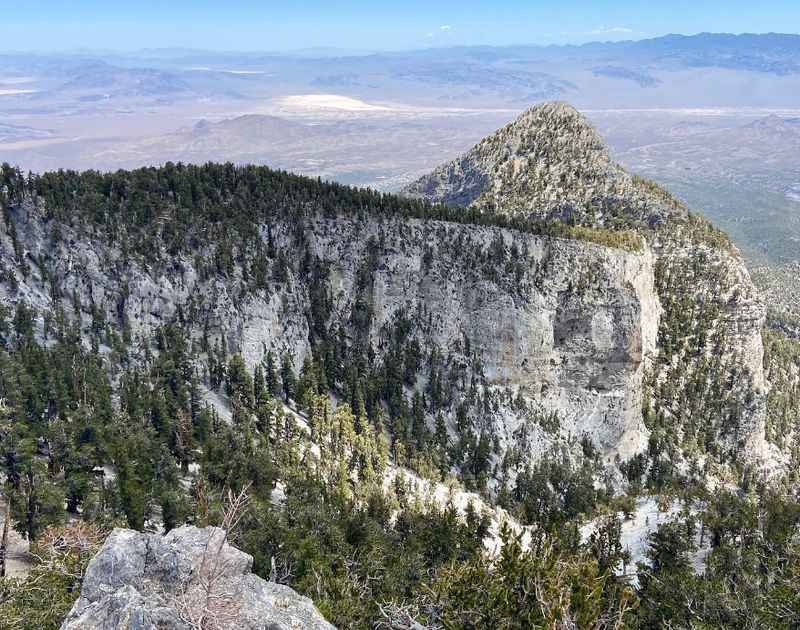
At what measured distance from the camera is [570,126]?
141625 mm

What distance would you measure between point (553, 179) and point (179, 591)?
122515mm

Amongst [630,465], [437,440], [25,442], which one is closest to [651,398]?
[630,465]

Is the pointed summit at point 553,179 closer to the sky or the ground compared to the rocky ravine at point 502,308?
closer to the sky

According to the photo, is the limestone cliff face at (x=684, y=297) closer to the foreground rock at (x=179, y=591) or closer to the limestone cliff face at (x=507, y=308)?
the limestone cliff face at (x=507, y=308)

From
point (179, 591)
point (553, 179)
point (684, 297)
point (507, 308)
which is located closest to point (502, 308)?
point (507, 308)

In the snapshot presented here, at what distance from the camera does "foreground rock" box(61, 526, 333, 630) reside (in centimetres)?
2020

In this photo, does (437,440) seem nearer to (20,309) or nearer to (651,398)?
(651,398)

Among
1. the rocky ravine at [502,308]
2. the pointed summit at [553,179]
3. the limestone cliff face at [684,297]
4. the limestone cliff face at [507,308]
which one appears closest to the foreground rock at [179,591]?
the rocky ravine at [502,308]

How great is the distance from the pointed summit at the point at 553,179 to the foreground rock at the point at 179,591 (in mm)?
106434

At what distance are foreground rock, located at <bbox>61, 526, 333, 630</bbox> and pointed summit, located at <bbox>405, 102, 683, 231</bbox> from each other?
106434 millimetres

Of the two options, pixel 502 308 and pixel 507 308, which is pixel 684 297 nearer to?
pixel 507 308

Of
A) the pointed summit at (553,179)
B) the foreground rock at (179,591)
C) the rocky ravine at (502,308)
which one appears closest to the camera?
the foreground rock at (179,591)

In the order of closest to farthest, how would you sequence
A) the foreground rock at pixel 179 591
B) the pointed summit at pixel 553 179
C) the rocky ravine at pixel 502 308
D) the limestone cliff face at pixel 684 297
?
the foreground rock at pixel 179 591 → the rocky ravine at pixel 502 308 → the limestone cliff face at pixel 684 297 → the pointed summit at pixel 553 179

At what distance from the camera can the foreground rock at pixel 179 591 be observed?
66.3ft
